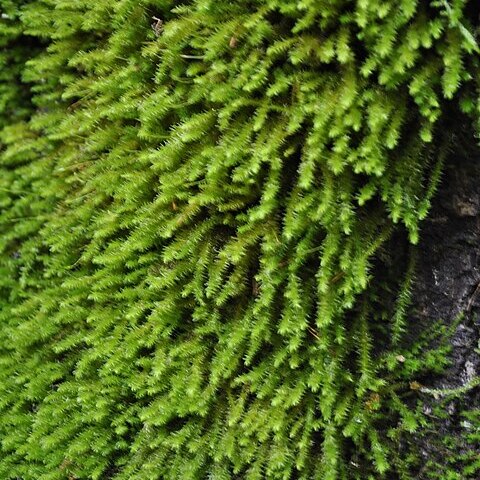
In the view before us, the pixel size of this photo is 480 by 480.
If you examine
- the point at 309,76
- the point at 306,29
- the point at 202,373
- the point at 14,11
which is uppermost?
the point at 14,11

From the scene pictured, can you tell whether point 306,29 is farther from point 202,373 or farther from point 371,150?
point 202,373

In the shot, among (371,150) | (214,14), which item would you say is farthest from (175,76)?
(371,150)

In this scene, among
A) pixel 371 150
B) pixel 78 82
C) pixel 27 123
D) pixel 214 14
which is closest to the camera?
pixel 371 150

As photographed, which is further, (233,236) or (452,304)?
(233,236)

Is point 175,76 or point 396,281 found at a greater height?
point 175,76
